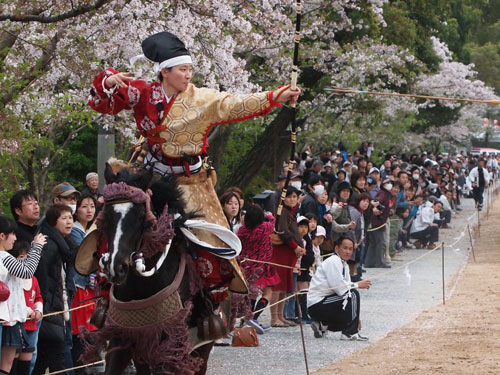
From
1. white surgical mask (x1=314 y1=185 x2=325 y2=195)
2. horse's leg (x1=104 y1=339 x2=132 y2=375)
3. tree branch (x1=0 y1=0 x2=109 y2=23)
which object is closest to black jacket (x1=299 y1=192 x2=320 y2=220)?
white surgical mask (x1=314 y1=185 x2=325 y2=195)

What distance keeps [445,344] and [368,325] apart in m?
1.59

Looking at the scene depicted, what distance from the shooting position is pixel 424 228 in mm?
21516

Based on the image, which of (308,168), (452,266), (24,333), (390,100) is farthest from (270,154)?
(24,333)

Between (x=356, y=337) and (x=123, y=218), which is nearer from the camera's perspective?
(x=123, y=218)

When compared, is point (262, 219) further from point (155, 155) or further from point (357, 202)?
point (357, 202)

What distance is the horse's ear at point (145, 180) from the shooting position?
5746mm

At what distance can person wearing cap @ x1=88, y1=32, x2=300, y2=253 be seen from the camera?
6395mm

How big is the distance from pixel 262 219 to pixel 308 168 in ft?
27.0

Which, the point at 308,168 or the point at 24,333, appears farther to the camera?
the point at 308,168

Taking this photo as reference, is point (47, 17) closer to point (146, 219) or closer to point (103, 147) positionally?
point (146, 219)

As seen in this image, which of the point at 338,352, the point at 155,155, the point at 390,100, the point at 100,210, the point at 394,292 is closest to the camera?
the point at 100,210

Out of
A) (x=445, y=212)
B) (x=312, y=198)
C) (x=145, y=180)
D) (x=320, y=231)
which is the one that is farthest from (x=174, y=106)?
(x=445, y=212)

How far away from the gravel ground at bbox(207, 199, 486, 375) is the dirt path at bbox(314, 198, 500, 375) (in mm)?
243

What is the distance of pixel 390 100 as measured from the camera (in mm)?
25703
